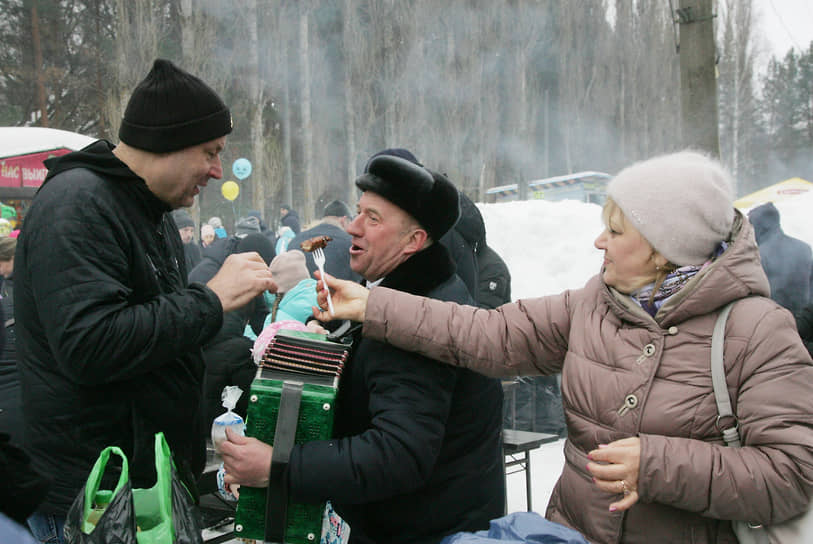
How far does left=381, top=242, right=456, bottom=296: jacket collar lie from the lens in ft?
6.48

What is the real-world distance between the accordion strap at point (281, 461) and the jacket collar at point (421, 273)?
48 centimetres

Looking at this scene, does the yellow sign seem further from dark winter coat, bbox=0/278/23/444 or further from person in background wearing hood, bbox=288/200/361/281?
dark winter coat, bbox=0/278/23/444

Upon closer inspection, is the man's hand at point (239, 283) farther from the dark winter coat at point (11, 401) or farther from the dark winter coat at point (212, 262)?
the dark winter coat at point (212, 262)

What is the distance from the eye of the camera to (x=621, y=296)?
169 centimetres

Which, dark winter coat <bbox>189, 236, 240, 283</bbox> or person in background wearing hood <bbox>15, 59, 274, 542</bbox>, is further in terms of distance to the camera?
dark winter coat <bbox>189, 236, 240, 283</bbox>

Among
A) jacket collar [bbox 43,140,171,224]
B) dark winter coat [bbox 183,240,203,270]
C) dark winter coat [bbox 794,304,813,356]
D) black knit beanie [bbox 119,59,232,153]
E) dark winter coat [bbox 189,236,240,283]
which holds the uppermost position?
black knit beanie [bbox 119,59,232,153]

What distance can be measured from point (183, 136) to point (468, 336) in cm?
98

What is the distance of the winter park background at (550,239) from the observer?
1071 centimetres

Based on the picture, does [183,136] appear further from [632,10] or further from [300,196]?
[632,10]

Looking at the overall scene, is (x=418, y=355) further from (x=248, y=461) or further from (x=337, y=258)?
(x=337, y=258)

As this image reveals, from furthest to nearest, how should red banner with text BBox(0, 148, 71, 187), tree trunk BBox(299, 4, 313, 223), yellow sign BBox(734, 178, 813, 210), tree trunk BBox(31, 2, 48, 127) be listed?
tree trunk BBox(299, 4, 313, 223) → tree trunk BBox(31, 2, 48, 127) → yellow sign BBox(734, 178, 813, 210) → red banner with text BBox(0, 148, 71, 187)

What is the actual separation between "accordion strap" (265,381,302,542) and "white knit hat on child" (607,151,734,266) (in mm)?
938

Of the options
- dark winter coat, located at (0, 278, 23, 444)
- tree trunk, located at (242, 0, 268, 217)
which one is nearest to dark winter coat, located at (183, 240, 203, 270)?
dark winter coat, located at (0, 278, 23, 444)

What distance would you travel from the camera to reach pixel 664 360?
1553mm
